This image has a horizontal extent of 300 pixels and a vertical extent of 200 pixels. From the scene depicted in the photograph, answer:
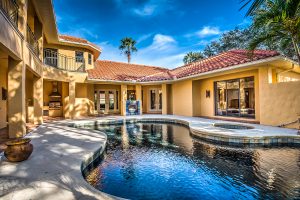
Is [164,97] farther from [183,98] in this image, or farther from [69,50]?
[69,50]

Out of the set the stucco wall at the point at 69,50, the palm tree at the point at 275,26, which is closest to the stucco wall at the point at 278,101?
the palm tree at the point at 275,26

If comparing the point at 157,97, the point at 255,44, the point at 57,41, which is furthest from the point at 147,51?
the point at 255,44

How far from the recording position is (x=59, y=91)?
17.5m

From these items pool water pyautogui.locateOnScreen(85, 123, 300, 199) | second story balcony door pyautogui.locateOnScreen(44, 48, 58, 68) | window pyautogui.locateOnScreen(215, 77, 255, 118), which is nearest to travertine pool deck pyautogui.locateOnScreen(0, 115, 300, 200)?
pool water pyautogui.locateOnScreen(85, 123, 300, 199)

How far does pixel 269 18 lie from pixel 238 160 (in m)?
5.68

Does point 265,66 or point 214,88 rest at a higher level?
point 265,66

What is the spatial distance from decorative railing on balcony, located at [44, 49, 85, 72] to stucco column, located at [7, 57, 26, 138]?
8266 mm

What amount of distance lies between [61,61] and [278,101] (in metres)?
16.8

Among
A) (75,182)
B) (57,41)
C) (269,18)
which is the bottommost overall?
(75,182)

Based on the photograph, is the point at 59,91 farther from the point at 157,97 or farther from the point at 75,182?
the point at 75,182

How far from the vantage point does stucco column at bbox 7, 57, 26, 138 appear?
7.26 meters

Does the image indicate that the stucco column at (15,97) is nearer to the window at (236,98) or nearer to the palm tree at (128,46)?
the window at (236,98)

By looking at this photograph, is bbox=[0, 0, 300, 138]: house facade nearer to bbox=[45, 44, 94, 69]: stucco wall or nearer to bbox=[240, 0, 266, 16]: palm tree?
bbox=[45, 44, 94, 69]: stucco wall

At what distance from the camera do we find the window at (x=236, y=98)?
12.6 metres
